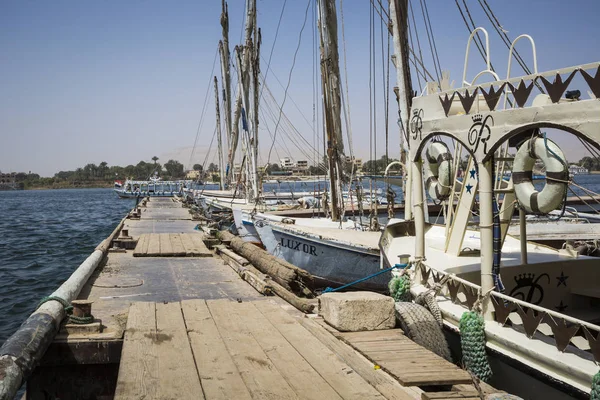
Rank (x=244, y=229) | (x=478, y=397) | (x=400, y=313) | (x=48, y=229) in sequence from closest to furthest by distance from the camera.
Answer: (x=478, y=397)
(x=400, y=313)
(x=244, y=229)
(x=48, y=229)

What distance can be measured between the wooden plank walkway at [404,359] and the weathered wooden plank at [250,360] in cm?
116

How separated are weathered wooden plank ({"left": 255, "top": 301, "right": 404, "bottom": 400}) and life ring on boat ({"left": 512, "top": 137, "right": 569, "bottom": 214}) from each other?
2679 mm

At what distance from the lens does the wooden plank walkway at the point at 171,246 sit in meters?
15.5

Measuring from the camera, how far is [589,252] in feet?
42.3

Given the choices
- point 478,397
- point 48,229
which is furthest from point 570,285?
point 48,229

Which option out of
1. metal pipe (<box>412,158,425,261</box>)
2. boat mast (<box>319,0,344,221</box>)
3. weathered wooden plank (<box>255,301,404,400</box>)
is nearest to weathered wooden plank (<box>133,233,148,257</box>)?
boat mast (<box>319,0,344,221</box>)

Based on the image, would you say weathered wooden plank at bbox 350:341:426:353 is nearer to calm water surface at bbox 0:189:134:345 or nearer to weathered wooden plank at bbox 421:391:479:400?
weathered wooden plank at bbox 421:391:479:400

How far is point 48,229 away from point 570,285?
37.2 m

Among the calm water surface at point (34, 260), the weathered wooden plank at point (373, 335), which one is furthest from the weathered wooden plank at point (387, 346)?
the calm water surface at point (34, 260)

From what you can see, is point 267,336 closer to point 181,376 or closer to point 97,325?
point 181,376

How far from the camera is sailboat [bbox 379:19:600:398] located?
600cm

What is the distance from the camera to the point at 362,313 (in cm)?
739

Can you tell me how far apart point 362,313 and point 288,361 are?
162 centimetres

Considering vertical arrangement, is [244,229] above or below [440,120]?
below
